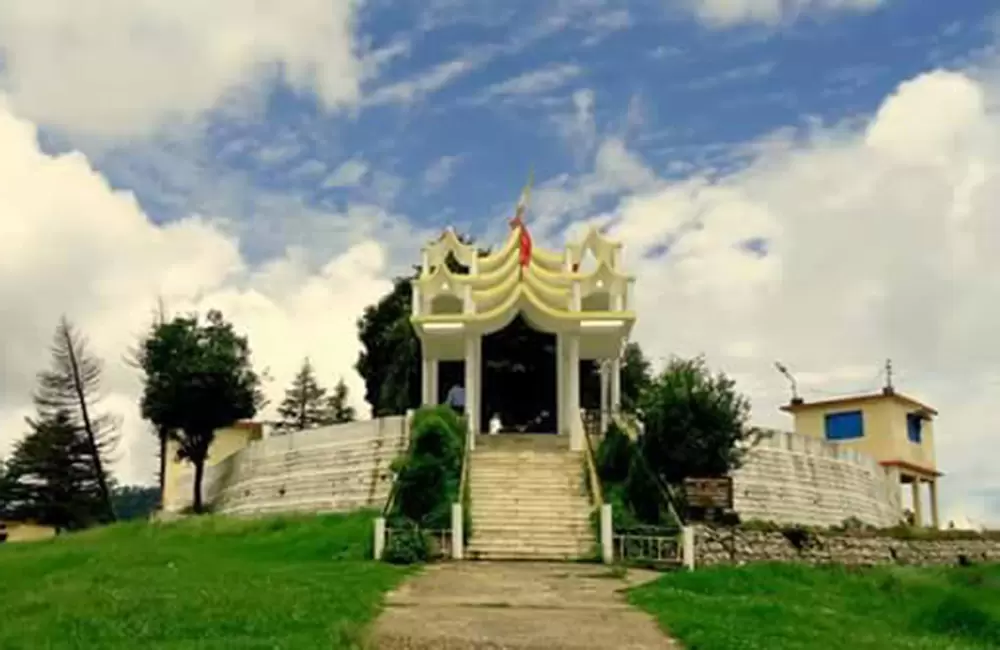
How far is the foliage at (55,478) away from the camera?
155ft

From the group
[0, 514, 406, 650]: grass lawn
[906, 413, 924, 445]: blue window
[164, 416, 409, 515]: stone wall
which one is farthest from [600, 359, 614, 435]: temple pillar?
[906, 413, 924, 445]: blue window

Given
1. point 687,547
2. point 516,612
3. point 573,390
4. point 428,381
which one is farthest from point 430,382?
point 516,612

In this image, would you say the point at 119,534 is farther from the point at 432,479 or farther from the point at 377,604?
the point at 377,604

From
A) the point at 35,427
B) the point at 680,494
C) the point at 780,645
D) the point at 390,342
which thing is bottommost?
the point at 780,645

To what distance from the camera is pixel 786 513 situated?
3197 centimetres

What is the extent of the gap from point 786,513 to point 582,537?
31.3 ft

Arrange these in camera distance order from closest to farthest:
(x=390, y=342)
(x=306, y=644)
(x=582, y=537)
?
(x=306, y=644) < (x=582, y=537) < (x=390, y=342)

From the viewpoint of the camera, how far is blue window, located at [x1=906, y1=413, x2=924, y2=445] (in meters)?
43.4

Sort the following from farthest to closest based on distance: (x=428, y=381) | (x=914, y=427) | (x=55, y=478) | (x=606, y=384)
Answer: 1. (x=55, y=478)
2. (x=914, y=427)
3. (x=606, y=384)
4. (x=428, y=381)

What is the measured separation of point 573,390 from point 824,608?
17073 mm

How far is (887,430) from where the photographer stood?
4250 cm

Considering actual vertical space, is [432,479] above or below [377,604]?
above

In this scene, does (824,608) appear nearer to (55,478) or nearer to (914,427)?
(914,427)

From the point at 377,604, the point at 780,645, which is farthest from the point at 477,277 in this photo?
the point at 780,645
